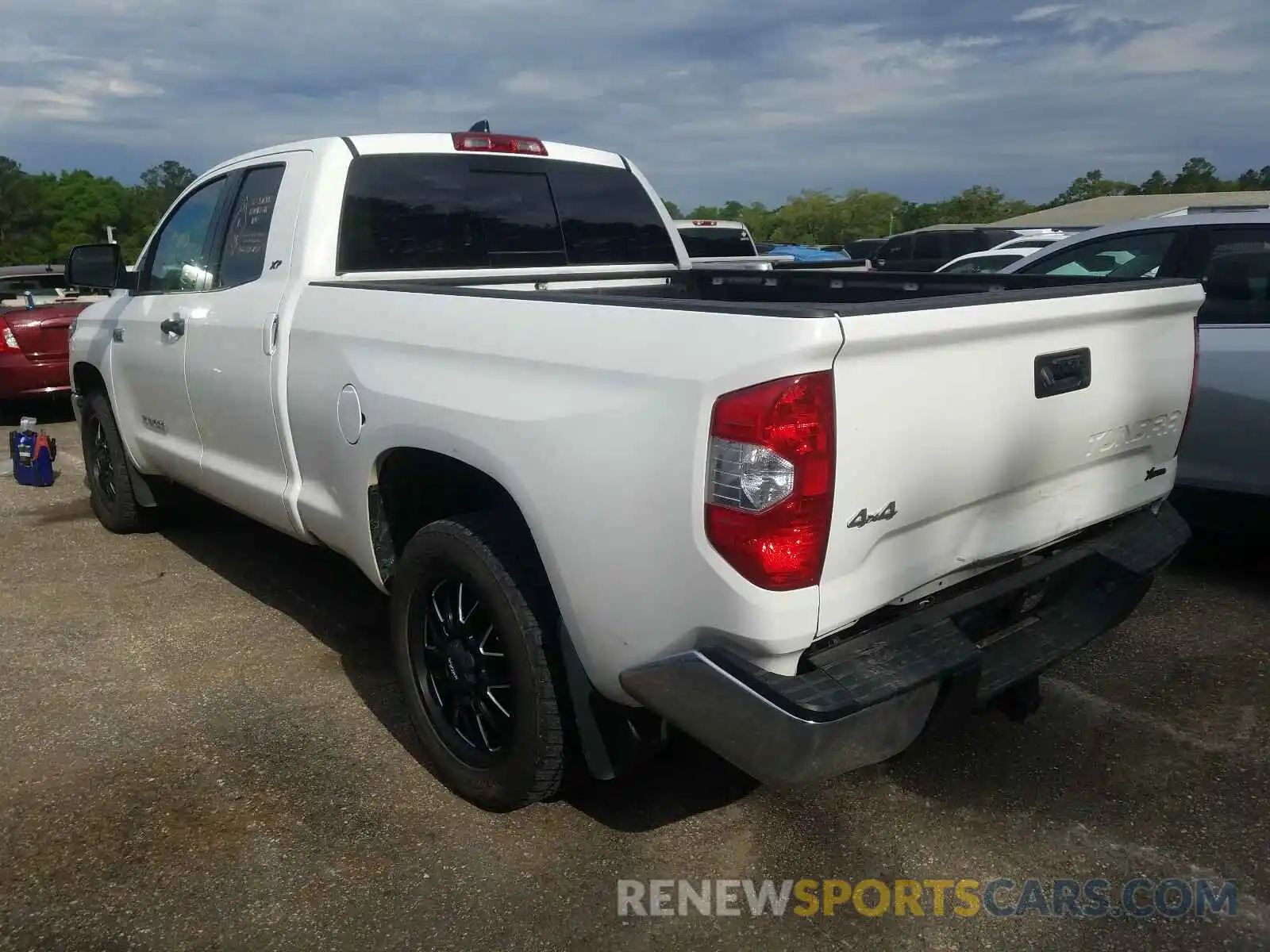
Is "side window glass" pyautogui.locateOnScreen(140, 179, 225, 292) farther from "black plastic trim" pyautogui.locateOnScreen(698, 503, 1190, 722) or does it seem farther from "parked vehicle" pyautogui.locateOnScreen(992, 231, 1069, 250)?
Answer: "parked vehicle" pyautogui.locateOnScreen(992, 231, 1069, 250)

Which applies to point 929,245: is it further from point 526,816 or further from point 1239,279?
point 526,816

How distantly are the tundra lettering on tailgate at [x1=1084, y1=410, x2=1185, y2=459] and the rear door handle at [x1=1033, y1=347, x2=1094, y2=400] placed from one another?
0.19 meters

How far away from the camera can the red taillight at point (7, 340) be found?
8.76 meters

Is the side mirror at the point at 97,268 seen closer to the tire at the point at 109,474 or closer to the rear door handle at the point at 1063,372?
the tire at the point at 109,474

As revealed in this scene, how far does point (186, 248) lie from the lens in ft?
15.2

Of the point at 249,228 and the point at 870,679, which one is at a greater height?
the point at 249,228

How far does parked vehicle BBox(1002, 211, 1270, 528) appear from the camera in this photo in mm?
4316

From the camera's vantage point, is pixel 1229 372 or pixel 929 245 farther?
pixel 929 245

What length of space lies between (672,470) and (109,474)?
4.53 m

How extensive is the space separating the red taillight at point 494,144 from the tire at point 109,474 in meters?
2.46

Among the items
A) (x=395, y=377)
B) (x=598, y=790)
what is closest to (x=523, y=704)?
(x=598, y=790)

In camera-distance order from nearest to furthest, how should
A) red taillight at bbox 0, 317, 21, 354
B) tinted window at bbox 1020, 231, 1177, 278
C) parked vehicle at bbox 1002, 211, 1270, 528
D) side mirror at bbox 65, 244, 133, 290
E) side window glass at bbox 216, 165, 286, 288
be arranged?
side window glass at bbox 216, 165, 286, 288, parked vehicle at bbox 1002, 211, 1270, 528, tinted window at bbox 1020, 231, 1177, 278, side mirror at bbox 65, 244, 133, 290, red taillight at bbox 0, 317, 21, 354

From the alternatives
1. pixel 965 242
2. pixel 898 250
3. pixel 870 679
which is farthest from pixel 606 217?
pixel 898 250

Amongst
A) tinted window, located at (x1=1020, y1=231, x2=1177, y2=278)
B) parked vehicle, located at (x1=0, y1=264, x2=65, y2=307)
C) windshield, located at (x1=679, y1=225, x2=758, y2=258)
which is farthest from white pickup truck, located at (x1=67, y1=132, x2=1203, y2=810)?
windshield, located at (x1=679, y1=225, x2=758, y2=258)
